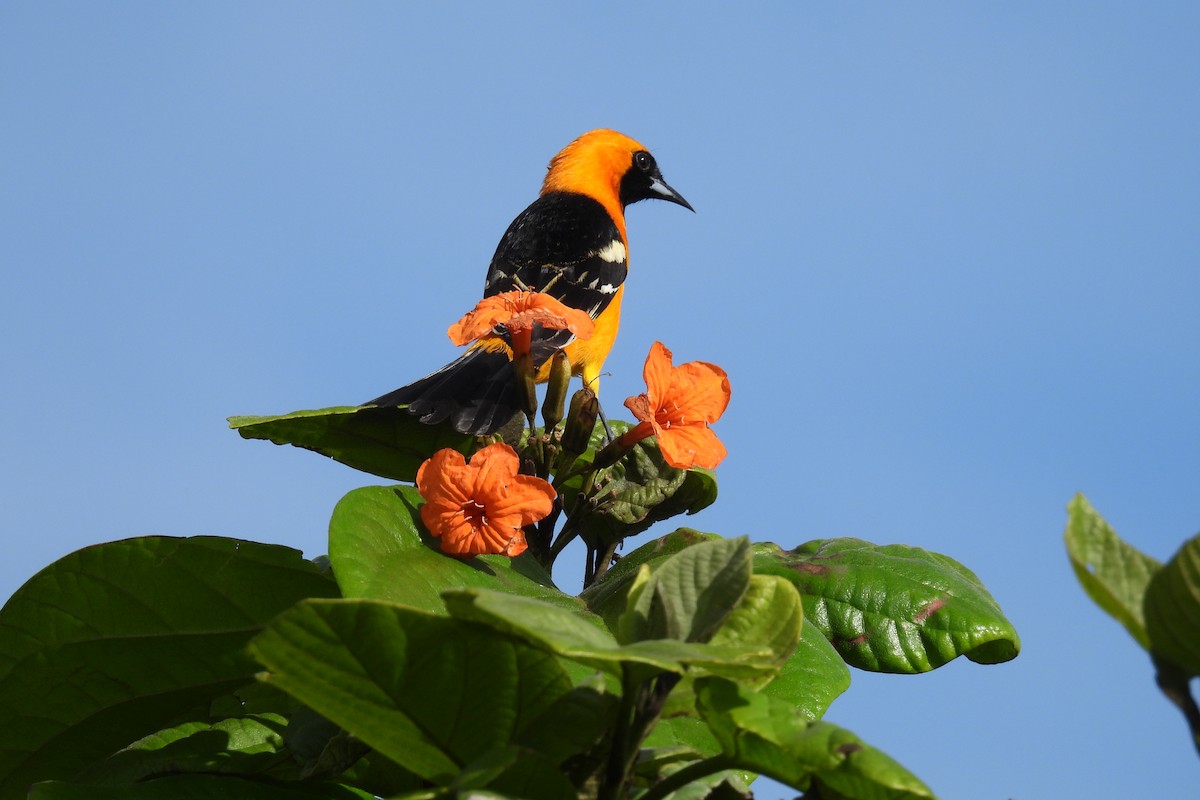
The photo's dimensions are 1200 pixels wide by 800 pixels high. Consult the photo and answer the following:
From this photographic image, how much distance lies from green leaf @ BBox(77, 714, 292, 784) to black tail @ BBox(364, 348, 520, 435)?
67cm

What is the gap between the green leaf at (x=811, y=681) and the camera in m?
1.45

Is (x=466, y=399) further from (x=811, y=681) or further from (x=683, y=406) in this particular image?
(x=811, y=681)

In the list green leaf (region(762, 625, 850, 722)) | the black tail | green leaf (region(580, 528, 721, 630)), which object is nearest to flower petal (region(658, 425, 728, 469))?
green leaf (region(580, 528, 721, 630))

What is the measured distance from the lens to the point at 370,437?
2119 mm

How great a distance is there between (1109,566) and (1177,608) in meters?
0.04

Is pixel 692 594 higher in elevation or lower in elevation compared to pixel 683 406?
lower

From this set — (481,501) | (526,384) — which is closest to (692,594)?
(481,501)

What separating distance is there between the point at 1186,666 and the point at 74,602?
1410 millimetres

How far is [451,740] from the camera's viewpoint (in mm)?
963

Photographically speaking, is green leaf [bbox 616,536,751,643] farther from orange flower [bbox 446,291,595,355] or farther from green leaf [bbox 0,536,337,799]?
orange flower [bbox 446,291,595,355]

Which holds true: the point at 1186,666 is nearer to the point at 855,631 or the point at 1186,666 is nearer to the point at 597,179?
the point at 855,631

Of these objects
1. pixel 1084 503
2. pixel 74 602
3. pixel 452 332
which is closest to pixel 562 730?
pixel 1084 503

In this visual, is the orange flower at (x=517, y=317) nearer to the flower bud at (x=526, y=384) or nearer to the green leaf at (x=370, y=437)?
the flower bud at (x=526, y=384)

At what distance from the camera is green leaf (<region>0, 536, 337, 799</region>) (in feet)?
5.19
